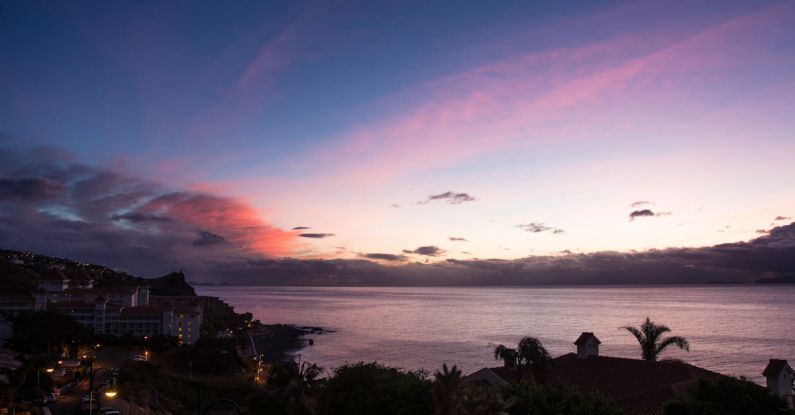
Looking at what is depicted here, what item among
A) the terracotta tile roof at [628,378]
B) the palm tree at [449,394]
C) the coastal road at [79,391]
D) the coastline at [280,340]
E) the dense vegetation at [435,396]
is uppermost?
the palm tree at [449,394]

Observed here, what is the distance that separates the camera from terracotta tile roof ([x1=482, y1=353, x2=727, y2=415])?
1220 inches

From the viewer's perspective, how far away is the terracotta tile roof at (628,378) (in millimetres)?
30984

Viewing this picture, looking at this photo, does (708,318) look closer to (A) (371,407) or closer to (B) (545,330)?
(B) (545,330)

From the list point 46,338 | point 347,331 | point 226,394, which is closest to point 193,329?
point 46,338

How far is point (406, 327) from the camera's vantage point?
15488 centimetres

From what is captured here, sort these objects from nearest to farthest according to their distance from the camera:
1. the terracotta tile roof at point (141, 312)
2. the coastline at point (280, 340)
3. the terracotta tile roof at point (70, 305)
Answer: the terracotta tile roof at point (70, 305)
the terracotta tile roof at point (141, 312)
the coastline at point (280, 340)

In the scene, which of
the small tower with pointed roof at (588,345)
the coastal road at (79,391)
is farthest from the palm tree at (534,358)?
the coastal road at (79,391)

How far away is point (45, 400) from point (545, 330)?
122m

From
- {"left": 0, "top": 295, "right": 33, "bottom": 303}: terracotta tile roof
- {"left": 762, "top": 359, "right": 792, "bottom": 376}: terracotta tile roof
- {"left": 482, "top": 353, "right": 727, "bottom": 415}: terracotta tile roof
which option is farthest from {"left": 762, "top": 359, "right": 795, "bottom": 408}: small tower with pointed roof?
{"left": 0, "top": 295, "right": 33, "bottom": 303}: terracotta tile roof

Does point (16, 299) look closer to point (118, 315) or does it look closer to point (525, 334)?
point (118, 315)

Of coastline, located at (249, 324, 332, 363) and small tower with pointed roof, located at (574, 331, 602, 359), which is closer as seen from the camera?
small tower with pointed roof, located at (574, 331, 602, 359)

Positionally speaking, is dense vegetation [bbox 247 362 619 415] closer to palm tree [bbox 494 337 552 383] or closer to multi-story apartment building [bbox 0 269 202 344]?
palm tree [bbox 494 337 552 383]

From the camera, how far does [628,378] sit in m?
35.3

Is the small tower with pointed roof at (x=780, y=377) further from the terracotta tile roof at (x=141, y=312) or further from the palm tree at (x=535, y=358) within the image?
the terracotta tile roof at (x=141, y=312)
